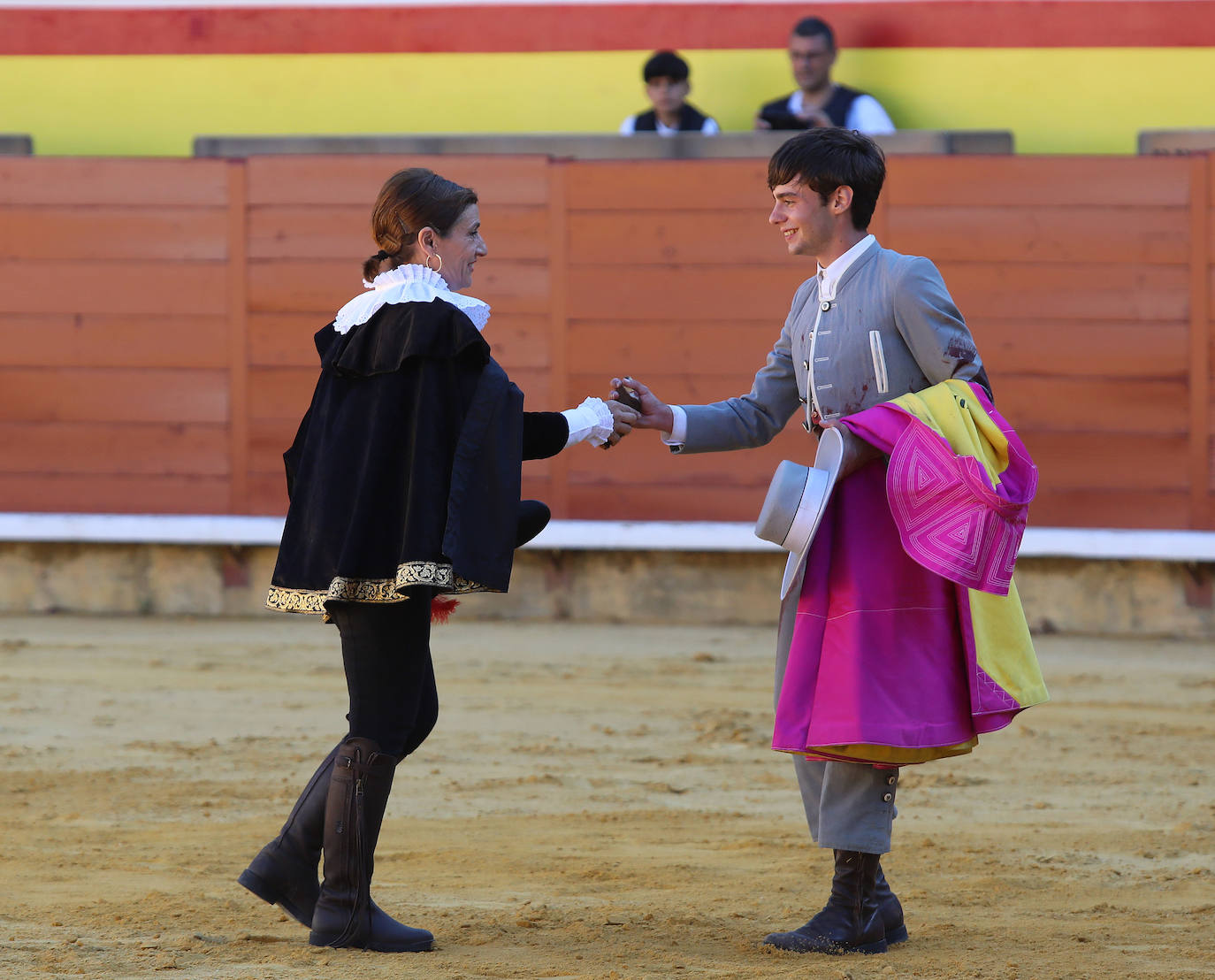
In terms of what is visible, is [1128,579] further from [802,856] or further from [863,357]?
[863,357]

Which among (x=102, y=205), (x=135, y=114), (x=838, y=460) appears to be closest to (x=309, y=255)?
(x=102, y=205)

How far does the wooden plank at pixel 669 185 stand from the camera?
732 cm

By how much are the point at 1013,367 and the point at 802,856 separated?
3.85 metres

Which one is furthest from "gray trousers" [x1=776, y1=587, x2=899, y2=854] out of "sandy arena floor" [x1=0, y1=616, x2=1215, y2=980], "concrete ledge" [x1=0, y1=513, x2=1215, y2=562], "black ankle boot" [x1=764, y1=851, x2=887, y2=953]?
"concrete ledge" [x1=0, y1=513, x2=1215, y2=562]

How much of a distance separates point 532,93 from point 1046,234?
2.52m

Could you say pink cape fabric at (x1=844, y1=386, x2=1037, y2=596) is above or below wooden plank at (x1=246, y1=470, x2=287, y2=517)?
below

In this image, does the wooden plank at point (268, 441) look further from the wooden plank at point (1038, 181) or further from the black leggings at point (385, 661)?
the black leggings at point (385, 661)

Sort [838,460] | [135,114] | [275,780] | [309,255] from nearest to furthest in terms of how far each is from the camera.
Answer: [838,460] < [275,780] < [309,255] < [135,114]

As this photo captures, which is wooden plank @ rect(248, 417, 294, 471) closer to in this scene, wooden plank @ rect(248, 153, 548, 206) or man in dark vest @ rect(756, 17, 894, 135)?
wooden plank @ rect(248, 153, 548, 206)

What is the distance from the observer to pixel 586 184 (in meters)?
7.41

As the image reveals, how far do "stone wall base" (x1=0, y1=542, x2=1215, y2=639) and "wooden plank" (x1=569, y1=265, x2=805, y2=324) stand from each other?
102 cm

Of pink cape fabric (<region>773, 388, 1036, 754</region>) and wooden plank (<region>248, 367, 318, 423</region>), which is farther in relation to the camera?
wooden plank (<region>248, 367, 318, 423</region>)

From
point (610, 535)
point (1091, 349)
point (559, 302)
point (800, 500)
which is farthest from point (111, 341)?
point (800, 500)

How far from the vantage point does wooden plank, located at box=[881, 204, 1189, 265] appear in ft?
23.3
